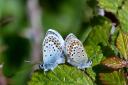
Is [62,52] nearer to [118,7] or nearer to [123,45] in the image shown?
[123,45]

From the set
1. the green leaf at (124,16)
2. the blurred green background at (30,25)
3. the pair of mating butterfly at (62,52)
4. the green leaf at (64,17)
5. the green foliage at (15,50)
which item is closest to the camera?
the pair of mating butterfly at (62,52)

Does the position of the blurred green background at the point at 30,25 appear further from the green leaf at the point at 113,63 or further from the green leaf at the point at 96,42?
the green leaf at the point at 113,63

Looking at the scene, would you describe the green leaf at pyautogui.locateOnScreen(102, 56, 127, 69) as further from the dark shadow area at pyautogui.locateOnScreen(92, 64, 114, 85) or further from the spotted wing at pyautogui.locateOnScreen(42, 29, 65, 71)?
the spotted wing at pyautogui.locateOnScreen(42, 29, 65, 71)

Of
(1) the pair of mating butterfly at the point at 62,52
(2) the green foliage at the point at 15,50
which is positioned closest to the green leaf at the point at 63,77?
(1) the pair of mating butterfly at the point at 62,52

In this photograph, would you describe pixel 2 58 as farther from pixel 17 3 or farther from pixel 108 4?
pixel 108 4

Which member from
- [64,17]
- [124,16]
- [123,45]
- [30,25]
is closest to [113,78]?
[123,45]

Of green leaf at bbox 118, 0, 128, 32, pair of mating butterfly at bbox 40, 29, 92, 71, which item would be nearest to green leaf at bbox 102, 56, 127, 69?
pair of mating butterfly at bbox 40, 29, 92, 71

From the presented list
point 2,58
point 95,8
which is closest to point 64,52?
point 95,8

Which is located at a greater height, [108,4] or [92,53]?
[108,4]
